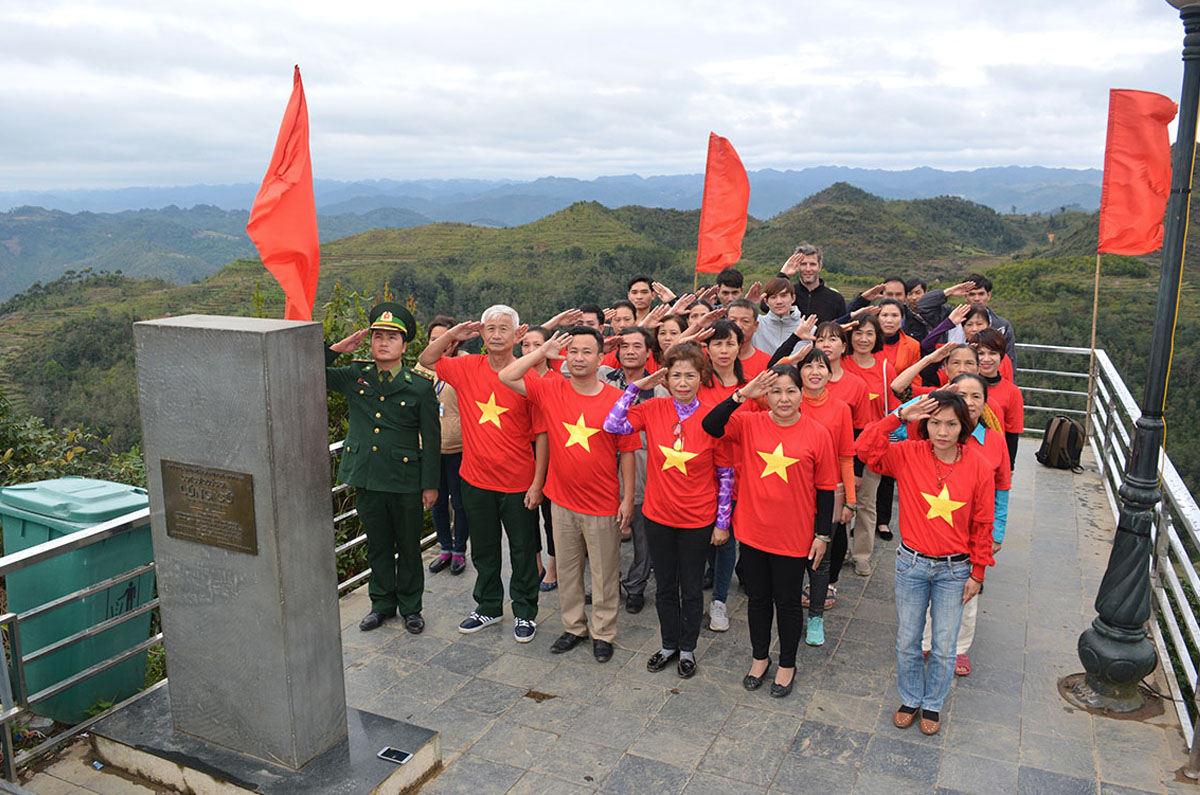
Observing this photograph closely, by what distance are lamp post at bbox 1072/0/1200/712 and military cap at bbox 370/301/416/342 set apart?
396cm

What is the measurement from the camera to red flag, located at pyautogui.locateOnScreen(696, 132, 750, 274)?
27.3ft

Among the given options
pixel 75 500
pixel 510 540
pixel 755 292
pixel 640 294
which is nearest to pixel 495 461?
pixel 510 540

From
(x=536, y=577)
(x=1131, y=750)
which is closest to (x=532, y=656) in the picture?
(x=536, y=577)

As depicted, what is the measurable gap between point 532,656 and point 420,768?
4.05 feet

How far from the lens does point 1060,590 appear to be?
601cm

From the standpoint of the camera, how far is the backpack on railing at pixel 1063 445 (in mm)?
8680

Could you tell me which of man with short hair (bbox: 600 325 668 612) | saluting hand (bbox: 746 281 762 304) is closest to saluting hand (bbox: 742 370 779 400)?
man with short hair (bbox: 600 325 668 612)

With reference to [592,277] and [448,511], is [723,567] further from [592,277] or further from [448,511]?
[592,277]

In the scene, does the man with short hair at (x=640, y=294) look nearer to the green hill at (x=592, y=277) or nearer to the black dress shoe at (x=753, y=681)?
the black dress shoe at (x=753, y=681)

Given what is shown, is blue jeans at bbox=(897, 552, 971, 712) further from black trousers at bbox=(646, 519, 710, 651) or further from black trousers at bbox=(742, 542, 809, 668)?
black trousers at bbox=(646, 519, 710, 651)

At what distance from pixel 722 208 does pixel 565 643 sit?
4.80 metres

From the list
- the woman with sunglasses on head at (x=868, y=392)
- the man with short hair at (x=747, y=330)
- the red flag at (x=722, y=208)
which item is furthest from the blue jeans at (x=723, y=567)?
the red flag at (x=722, y=208)

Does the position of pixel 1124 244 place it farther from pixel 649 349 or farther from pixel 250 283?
pixel 250 283

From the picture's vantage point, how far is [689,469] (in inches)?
181
